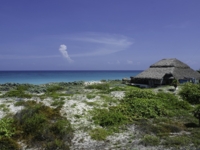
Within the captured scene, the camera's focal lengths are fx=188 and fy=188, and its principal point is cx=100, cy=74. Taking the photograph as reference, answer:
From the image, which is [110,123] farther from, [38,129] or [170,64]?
[170,64]

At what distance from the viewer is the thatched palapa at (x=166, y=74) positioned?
32.3 meters

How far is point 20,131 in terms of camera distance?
1222 cm

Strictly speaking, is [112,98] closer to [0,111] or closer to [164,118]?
[164,118]

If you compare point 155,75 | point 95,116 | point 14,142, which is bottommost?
point 14,142

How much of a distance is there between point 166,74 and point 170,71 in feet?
2.84

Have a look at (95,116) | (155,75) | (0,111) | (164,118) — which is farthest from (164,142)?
(155,75)

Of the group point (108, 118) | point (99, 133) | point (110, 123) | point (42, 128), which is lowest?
point (99, 133)

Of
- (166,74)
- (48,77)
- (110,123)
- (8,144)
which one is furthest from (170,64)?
(48,77)

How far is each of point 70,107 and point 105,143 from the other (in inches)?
225

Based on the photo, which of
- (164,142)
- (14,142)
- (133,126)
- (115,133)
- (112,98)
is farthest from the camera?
(112,98)

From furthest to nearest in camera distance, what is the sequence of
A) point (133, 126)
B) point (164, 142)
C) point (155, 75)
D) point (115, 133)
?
point (155, 75)
point (133, 126)
point (115, 133)
point (164, 142)

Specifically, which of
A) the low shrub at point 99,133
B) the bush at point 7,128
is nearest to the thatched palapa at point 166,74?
the low shrub at point 99,133

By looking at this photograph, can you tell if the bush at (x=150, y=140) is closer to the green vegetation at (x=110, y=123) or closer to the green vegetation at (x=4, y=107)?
the green vegetation at (x=110, y=123)

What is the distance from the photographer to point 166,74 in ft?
107
